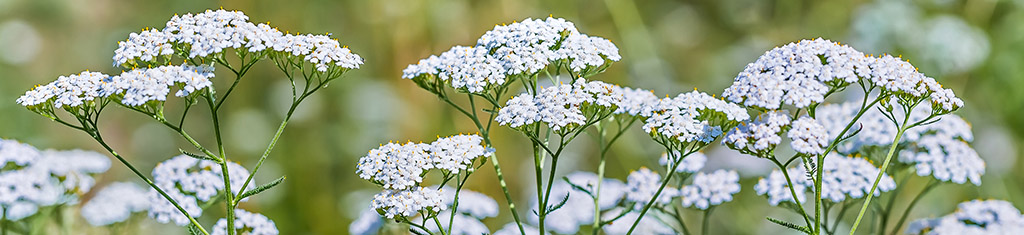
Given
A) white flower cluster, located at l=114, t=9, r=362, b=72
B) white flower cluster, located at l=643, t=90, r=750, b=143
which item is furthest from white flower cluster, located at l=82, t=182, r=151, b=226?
white flower cluster, located at l=643, t=90, r=750, b=143

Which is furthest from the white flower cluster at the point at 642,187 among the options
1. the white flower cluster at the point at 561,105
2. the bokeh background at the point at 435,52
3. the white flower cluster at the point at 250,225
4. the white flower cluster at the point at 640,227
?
the bokeh background at the point at 435,52

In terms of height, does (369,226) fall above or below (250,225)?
above

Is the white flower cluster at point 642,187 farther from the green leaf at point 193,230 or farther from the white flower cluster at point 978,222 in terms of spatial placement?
the green leaf at point 193,230

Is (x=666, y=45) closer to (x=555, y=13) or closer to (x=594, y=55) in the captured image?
(x=555, y=13)

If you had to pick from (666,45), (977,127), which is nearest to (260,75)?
(666,45)

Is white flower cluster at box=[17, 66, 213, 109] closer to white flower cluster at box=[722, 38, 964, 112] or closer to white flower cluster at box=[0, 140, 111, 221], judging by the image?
white flower cluster at box=[0, 140, 111, 221]

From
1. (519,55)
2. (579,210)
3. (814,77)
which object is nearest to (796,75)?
(814,77)

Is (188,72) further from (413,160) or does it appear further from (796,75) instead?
(796,75)
